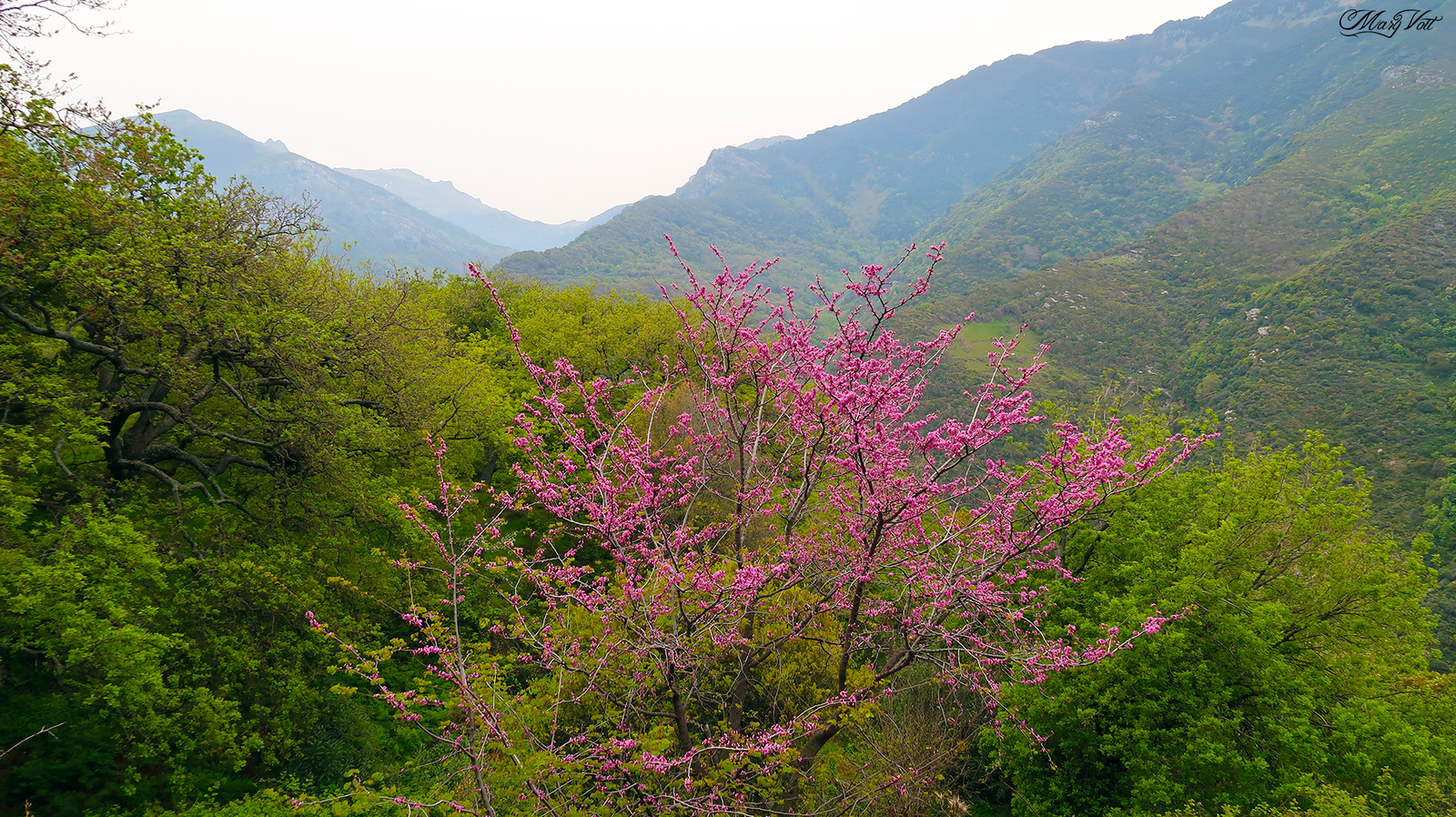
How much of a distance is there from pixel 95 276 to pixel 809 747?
498 inches

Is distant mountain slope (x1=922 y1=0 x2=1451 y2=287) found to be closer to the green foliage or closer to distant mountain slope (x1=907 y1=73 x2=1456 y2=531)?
distant mountain slope (x1=907 y1=73 x2=1456 y2=531)

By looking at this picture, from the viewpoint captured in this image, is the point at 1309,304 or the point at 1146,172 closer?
the point at 1309,304

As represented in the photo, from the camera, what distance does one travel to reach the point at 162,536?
10180mm

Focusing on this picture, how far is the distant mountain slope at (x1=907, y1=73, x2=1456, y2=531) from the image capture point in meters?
51.3

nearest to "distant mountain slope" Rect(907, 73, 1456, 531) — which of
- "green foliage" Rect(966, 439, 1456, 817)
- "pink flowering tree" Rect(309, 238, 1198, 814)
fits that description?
"green foliage" Rect(966, 439, 1456, 817)

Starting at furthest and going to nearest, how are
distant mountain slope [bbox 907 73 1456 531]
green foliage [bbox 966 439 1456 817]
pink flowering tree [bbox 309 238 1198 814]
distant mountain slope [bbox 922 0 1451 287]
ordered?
distant mountain slope [bbox 922 0 1451 287]
distant mountain slope [bbox 907 73 1456 531]
green foliage [bbox 966 439 1456 817]
pink flowering tree [bbox 309 238 1198 814]

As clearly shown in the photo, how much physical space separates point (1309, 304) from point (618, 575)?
95562 millimetres

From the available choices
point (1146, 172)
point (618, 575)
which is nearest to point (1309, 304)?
point (618, 575)

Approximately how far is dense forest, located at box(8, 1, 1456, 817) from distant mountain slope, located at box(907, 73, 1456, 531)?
145ft

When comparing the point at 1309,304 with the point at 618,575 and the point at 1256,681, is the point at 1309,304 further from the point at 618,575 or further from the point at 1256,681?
the point at 618,575

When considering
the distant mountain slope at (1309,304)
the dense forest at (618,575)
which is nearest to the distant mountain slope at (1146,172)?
the distant mountain slope at (1309,304)

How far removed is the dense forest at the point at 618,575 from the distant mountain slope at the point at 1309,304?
145ft

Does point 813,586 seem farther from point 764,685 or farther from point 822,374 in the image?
point 822,374

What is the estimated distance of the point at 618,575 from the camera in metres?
5.97
